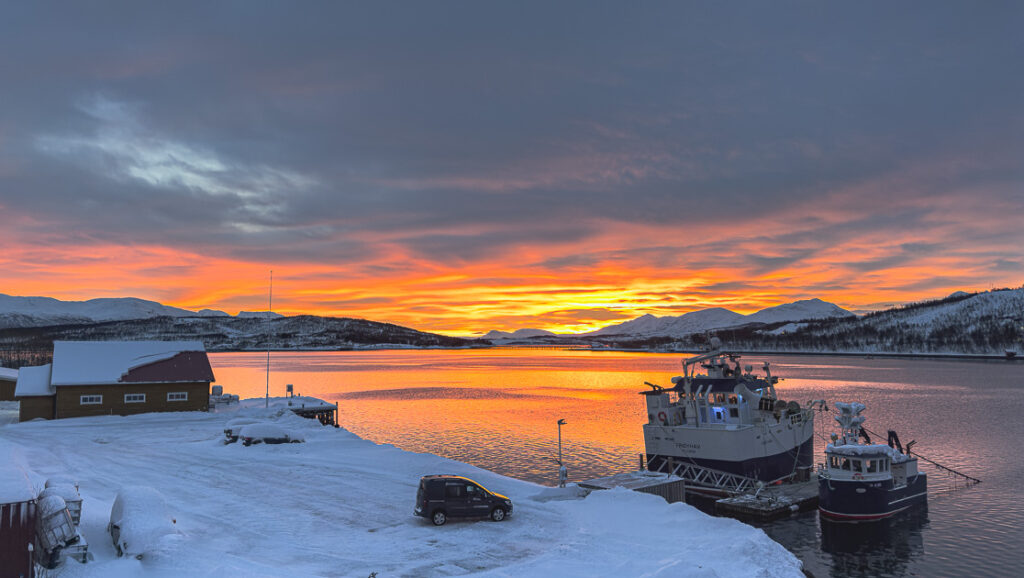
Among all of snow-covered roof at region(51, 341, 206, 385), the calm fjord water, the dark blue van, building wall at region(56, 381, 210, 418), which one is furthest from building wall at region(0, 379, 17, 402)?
the dark blue van

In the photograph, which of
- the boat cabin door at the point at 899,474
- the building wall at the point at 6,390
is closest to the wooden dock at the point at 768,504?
the boat cabin door at the point at 899,474

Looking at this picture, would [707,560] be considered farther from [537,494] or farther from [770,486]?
[770,486]

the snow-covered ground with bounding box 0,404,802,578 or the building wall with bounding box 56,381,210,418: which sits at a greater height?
the building wall with bounding box 56,381,210,418

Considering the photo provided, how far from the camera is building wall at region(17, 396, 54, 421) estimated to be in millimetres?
53188

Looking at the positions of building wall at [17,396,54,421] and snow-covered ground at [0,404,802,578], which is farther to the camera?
building wall at [17,396,54,421]

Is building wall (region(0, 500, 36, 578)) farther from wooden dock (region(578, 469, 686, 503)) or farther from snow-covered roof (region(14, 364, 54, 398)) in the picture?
snow-covered roof (region(14, 364, 54, 398))

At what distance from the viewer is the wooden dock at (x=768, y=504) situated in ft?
113

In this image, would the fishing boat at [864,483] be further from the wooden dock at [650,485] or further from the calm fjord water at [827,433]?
the wooden dock at [650,485]

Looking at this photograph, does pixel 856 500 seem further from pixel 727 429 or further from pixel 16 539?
pixel 16 539

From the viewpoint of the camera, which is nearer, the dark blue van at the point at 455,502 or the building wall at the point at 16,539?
the building wall at the point at 16,539

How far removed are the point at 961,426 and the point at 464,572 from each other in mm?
70897

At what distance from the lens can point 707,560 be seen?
67.4 feet

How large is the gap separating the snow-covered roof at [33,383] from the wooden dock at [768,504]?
191 ft

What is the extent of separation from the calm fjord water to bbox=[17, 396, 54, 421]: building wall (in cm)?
2915
